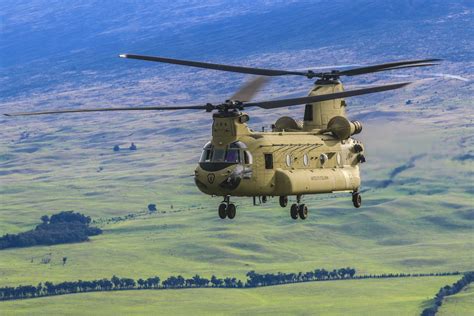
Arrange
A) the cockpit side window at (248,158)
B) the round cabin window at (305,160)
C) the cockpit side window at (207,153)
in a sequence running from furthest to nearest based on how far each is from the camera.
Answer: the round cabin window at (305,160), the cockpit side window at (248,158), the cockpit side window at (207,153)

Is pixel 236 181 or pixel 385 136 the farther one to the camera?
pixel 385 136

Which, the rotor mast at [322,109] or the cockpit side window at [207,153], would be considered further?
the rotor mast at [322,109]

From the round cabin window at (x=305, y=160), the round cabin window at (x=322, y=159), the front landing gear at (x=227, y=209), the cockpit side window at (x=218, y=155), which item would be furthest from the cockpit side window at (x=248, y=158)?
the round cabin window at (x=322, y=159)

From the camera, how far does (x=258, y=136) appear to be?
72.5m

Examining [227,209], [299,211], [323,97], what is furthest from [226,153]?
[299,211]

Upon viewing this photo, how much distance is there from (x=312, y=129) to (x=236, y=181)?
51.6 feet

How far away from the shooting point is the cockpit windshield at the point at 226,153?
70.2 meters

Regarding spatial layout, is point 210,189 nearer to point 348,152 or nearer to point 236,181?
point 236,181

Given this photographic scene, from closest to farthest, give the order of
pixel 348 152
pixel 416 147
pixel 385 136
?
pixel 348 152 → pixel 385 136 → pixel 416 147

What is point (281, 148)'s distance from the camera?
73.6 metres

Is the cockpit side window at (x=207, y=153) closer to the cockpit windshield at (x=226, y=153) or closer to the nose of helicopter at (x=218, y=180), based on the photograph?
the cockpit windshield at (x=226, y=153)

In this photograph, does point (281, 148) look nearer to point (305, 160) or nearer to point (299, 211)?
point (305, 160)

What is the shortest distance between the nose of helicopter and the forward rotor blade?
7289mm

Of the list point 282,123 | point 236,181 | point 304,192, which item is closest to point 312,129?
point 282,123
